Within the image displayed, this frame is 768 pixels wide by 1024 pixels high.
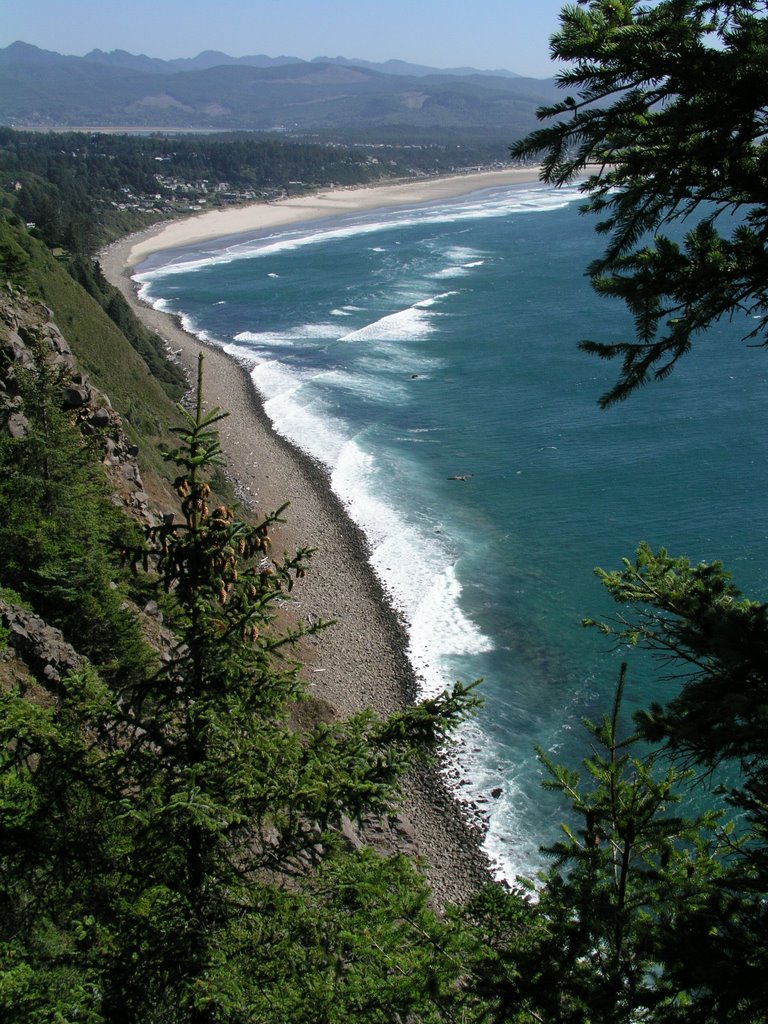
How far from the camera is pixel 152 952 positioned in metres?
5.69

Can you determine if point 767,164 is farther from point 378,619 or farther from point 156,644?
point 378,619

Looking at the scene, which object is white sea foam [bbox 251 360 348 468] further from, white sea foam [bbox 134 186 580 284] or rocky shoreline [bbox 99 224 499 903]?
white sea foam [bbox 134 186 580 284]

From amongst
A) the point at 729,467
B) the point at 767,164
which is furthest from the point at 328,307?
the point at 767,164

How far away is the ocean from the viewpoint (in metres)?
22.5

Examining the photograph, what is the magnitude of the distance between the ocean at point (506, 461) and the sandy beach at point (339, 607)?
0.71 metres

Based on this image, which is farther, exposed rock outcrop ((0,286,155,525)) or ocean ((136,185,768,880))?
ocean ((136,185,768,880))

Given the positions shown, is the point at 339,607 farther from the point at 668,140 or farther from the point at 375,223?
the point at 375,223

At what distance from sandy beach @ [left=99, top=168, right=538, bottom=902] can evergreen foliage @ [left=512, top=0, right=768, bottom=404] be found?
11.0ft

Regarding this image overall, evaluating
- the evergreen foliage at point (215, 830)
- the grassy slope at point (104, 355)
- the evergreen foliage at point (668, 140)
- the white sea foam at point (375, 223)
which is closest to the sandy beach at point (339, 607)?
the evergreen foliage at point (215, 830)

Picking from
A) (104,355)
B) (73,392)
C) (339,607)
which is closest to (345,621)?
(339,607)

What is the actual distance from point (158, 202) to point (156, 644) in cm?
12593

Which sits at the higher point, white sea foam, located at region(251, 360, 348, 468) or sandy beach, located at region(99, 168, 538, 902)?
white sea foam, located at region(251, 360, 348, 468)

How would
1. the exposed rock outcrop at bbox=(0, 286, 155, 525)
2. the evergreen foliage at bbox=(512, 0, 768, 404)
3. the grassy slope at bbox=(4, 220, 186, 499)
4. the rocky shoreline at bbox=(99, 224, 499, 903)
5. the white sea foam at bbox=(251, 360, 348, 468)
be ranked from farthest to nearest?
the white sea foam at bbox=(251, 360, 348, 468) → the grassy slope at bbox=(4, 220, 186, 499) → the exposed rock outcrop at bbox=(0, 286, 155, 525) → the rocky shoreline at bbox=(99, 224, 499, 903) → the evergreen foliage at bbox=(512, 0, 768, 404)

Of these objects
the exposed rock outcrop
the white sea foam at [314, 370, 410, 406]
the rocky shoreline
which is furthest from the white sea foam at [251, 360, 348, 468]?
the exposed rock outcrop
